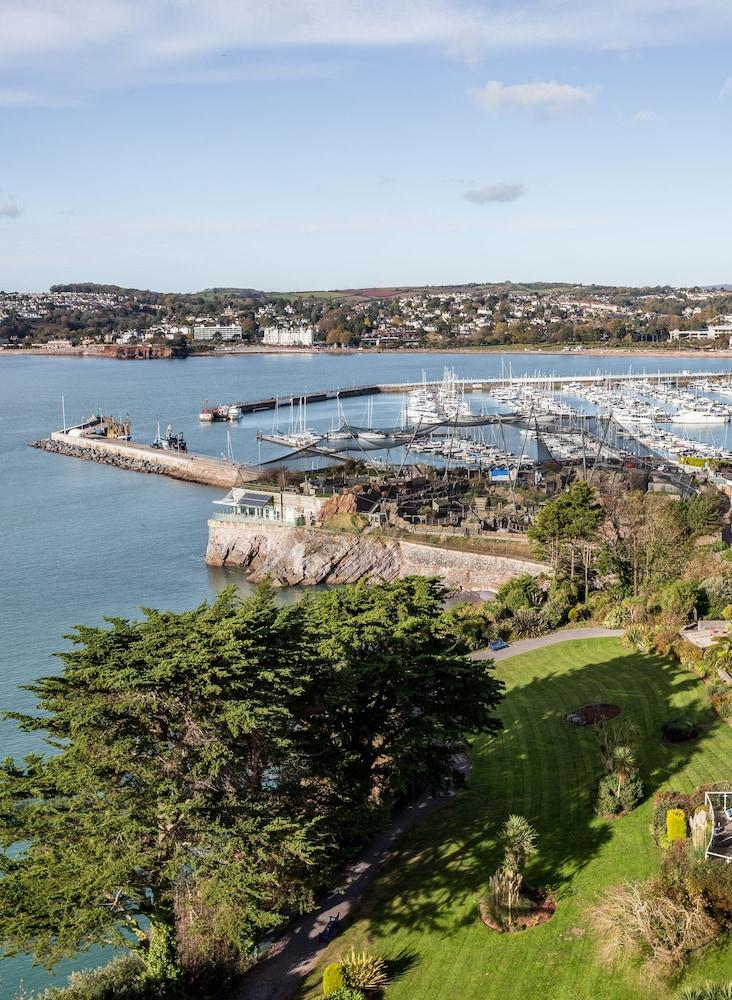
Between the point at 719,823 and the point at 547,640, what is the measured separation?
10870mm

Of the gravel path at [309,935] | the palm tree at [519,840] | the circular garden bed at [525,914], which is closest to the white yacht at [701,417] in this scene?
the gravel path at [309,935]

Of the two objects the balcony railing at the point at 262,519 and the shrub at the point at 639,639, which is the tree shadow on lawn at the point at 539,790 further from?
the balcony railing at the point at 262,519

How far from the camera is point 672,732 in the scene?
1611 centimetres

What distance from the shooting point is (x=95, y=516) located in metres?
47.8

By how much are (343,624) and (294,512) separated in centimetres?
2271

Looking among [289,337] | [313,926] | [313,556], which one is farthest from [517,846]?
[289,337]

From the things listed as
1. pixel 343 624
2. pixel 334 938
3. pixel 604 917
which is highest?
pixel 343 624

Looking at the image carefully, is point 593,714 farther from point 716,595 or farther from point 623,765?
point 716,595

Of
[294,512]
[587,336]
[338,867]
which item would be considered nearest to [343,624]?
[338,867]

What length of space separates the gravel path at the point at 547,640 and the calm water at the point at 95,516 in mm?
10663

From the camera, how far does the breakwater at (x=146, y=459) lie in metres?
56.8

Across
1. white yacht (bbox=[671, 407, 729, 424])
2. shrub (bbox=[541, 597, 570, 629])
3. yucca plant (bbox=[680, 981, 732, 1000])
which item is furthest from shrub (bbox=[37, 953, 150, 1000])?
white yacht (bbox=[671, 407, 729, 424])

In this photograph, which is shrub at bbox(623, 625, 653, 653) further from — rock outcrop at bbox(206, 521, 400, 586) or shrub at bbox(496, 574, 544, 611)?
rock outcrop at bbox(206, 521, 400, 586)

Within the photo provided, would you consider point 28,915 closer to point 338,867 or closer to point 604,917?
point 338,867
